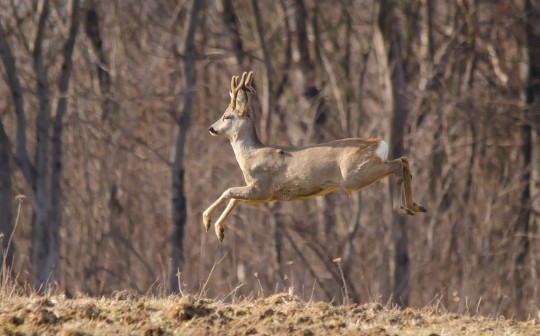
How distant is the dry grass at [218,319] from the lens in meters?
6.20

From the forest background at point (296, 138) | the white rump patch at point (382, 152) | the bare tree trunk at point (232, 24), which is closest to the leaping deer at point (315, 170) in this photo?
the white rump patch at point (382, 152)

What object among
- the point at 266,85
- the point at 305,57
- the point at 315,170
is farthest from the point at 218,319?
the point at 305,57

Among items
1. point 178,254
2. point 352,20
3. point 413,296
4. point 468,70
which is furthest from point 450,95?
point 178,254

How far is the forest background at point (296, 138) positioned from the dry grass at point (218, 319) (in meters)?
8.71

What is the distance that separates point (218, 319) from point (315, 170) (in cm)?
140

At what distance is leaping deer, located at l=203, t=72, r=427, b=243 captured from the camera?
23.0 ft

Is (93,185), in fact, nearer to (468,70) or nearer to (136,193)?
(136,193)

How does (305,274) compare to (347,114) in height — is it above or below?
below

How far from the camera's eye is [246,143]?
7.55 meters

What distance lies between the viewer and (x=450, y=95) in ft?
61.6

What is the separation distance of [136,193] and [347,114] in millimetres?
5935

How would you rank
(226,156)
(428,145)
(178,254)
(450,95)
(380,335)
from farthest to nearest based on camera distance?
(226,156)
(428,145)
(450,95)
(178,254)
(380,335)

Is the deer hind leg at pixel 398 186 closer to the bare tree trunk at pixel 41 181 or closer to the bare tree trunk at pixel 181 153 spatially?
the bare tree trunk at pixel 41 181

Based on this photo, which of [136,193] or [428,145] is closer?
[428,145]
